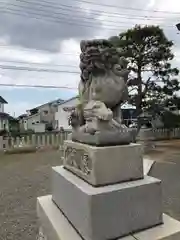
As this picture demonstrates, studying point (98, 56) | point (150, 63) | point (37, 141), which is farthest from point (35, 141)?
point (98, 56)

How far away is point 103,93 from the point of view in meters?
1.66

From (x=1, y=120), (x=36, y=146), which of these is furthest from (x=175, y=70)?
(x=1, y=120)

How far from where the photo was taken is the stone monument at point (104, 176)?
1404 mm

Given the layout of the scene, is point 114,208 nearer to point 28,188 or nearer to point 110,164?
point 110,164

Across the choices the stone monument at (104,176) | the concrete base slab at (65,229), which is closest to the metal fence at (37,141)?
the concrete base slab at (65,229)

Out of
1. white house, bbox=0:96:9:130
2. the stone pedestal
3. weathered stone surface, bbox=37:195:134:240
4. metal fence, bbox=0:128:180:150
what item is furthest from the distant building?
the stone pedestal

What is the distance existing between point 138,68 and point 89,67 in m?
10.4

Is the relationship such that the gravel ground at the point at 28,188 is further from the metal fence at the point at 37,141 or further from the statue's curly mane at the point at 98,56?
the statue's curly mane at the point at 98,56

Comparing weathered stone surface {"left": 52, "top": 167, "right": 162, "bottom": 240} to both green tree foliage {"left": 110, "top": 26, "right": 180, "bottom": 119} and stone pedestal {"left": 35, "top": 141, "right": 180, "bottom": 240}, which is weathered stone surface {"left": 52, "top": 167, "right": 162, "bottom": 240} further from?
→ green tree foliage {"left": 110, "top": 26, "right": 180, "bottom": 119}

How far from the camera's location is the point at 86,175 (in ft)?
5.07

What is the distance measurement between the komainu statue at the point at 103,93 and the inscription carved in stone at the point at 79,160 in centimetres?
8

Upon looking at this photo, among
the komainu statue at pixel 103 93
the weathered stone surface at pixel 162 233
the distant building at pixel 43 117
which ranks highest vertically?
the distant building at pixel 43 117

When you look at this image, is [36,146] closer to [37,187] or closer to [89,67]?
[37,187]

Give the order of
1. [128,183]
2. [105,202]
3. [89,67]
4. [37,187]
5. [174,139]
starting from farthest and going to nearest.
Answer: [174,139], [37,187], [89,67], [128,183], [105,202]
